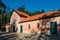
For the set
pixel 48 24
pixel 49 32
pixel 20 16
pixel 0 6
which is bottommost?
pixel 49 32

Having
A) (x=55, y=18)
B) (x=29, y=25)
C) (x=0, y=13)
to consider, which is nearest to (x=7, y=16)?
(x=0, y=13)

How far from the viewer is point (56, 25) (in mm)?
22125

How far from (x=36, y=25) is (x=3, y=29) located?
2202 centimetres

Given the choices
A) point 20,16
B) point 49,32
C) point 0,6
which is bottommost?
point 49,32

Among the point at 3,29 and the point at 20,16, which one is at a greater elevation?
the point at 20,16

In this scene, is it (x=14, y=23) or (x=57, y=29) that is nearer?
(x=57, y=29)

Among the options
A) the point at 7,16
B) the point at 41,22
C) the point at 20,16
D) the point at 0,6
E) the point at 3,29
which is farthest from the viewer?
the point at 7,16

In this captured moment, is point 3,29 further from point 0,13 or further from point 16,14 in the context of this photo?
point 16,14

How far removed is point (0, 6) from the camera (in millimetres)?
49031

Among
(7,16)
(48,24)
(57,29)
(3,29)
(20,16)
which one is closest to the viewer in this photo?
(57,29)

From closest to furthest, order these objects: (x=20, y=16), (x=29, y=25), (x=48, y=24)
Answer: (x=48, y=24), (x=29, y=25), (x=20, y=16)

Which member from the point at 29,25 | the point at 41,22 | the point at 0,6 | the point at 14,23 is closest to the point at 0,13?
the point at 0,6

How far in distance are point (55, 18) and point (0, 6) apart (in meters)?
31.6

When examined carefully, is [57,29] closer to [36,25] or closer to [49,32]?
[49,32]
